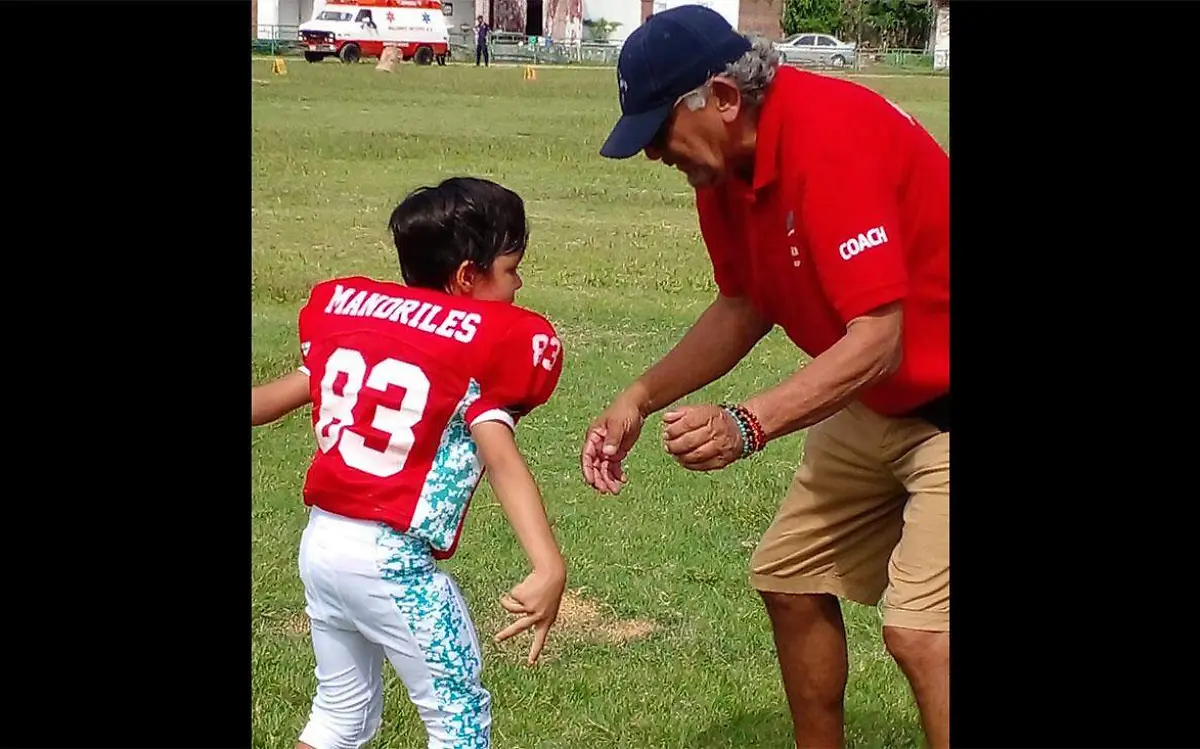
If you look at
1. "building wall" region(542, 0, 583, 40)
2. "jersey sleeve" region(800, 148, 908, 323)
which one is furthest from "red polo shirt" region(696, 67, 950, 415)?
"building wall" region(542, 0, 583, 40)

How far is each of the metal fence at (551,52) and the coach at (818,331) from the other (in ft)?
130

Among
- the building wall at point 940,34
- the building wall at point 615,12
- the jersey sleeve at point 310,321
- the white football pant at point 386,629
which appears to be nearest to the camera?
the white football pant at point 386,629

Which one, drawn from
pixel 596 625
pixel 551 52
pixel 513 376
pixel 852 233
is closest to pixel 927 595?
pixel 852 233

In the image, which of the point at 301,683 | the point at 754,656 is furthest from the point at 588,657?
the point at 301,683

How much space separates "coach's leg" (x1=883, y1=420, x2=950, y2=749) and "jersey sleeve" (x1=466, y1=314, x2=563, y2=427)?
0.98 meters

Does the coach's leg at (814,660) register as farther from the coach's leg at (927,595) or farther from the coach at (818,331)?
the coach's leg at (927,595)

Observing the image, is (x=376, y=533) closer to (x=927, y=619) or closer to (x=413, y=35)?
(x=927, y=619)

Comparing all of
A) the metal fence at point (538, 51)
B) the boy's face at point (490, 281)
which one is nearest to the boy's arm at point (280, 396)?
the boy's face at point (490, 281)

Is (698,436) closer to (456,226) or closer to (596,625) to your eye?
(456,226)

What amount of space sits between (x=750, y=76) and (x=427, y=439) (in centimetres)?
104

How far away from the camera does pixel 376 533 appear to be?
314cm

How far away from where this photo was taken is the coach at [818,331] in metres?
3.19

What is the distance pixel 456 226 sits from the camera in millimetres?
3195
